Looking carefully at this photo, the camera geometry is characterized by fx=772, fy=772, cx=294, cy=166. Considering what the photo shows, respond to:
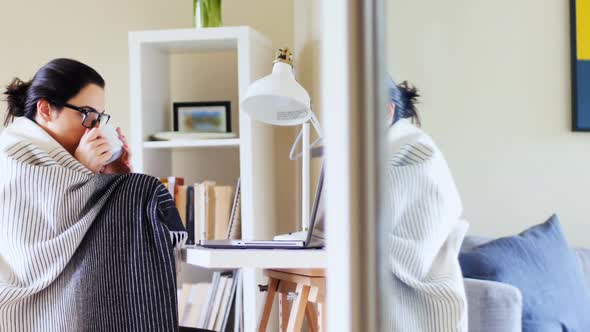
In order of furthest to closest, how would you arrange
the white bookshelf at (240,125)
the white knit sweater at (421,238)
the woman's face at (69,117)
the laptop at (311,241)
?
the white bookshelf at (240,125) < the woman's face at (69,117) < the laptop at (311,241) < the white knit sweater at (421,238)

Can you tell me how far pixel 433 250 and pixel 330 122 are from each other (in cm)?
8

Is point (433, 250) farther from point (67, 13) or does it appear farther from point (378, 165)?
point (67, 13)

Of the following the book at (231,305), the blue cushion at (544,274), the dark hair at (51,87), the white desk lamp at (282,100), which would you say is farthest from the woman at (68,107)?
the blue cushion at (544,274)

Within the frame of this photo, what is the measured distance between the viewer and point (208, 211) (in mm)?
2094

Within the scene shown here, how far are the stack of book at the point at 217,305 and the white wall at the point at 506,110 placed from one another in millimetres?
1820

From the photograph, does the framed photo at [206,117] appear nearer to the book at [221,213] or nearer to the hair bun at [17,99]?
the book at [221,213]

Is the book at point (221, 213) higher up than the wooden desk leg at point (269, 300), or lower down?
higher up

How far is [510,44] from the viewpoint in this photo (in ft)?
1.00

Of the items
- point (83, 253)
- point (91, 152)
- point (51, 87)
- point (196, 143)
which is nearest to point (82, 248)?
point (83, 253)

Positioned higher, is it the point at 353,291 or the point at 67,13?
the point at 67,13

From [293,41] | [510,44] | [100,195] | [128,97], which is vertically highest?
[293,41]

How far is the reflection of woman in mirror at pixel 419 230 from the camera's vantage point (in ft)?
0.65

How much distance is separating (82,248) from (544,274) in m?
1.12

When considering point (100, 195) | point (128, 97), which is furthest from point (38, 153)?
point (128, 97)
